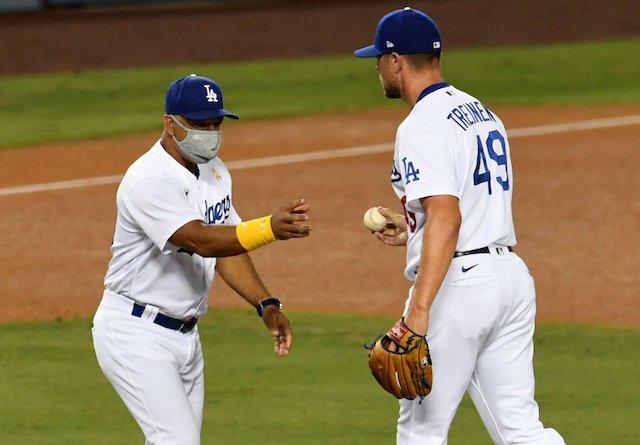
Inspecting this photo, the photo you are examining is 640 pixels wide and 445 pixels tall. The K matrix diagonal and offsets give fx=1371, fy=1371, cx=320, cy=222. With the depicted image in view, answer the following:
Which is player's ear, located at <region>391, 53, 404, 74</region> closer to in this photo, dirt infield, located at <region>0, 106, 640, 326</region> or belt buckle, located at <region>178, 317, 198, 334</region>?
belt buckle, located at <region>178, 317, 198, 334</region>

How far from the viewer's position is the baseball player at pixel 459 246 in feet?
16.5

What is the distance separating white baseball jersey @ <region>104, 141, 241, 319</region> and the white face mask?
0.23ft

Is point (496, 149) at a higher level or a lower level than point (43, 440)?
higher

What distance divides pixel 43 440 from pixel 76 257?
4.72 meters

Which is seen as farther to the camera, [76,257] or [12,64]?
[12,64]

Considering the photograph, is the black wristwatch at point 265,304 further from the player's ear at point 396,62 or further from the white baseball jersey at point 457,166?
the player's ear at point 396,62

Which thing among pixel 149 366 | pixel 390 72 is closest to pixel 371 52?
pixel 390 72

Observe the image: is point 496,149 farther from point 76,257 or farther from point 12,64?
point 12,64

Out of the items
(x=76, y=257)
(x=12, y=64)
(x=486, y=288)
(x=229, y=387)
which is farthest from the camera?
(x=12, y=64)

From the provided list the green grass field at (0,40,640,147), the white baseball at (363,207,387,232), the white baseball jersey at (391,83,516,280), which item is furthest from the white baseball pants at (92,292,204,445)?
the green grass field at (0,40,640,147)

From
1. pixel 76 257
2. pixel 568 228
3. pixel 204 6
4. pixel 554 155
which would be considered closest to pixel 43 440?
pixel 76 257

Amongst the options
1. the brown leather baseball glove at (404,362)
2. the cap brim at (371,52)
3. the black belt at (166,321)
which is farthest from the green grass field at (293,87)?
the brown leather baseball glove at (404,362)

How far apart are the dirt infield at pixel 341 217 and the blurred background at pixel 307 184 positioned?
0.03 metres

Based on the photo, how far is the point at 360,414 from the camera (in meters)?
7.51
